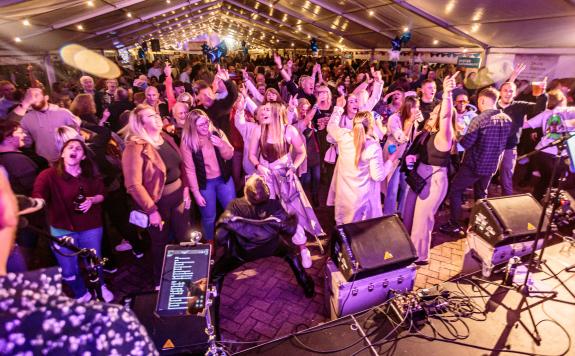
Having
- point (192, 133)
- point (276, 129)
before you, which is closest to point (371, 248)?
point (276, 129)

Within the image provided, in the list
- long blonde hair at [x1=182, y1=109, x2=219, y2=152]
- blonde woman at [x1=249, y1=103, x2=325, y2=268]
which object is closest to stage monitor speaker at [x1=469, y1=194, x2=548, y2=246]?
blonde woman at [x1=249, y1=103, x2=325, y2=268]

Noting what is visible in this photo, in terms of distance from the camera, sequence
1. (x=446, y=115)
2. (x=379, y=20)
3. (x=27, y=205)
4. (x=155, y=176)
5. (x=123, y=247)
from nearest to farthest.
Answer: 1. (x=27, y=205)
2. (x=155, y=176)
3. (x=446, y=115)
4. (x=123, y=247)
5. (x=379, y=20)

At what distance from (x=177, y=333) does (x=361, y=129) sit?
2.61 meters

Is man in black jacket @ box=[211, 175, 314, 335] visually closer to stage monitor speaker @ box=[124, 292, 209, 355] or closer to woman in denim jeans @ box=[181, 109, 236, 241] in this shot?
stage monitor speaker @ box=[124, 292, 209, 355]

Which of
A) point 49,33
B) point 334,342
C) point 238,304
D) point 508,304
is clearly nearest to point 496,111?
point 508,304

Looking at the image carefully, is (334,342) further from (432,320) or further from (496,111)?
(496,111)

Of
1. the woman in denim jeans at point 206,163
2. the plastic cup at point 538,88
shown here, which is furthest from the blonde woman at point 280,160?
the plastic cup at point 538,88

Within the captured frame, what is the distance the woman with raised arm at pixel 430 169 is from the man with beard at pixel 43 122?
4145 mm

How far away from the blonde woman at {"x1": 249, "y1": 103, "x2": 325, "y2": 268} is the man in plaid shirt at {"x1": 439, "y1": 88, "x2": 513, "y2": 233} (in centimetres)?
212

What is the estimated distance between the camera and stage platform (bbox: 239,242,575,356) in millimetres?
2141

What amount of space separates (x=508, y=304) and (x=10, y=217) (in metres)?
3.17

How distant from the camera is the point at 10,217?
2.97 feet

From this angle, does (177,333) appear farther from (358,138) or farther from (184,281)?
(358,138)

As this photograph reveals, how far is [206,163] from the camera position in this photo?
12.0 ft
